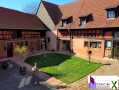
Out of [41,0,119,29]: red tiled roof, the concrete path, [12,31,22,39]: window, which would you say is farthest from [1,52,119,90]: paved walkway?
[12,31,22,39]: window

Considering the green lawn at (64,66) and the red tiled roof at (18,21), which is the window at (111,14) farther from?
the red tiled roof at (18,21)

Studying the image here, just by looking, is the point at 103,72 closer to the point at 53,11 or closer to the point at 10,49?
the point at 10,49

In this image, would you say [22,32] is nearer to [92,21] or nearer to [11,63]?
[11,63]

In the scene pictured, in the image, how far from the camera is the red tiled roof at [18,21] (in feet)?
136

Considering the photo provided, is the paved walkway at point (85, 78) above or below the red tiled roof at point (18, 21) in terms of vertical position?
below

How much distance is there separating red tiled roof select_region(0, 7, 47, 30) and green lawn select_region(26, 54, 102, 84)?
6673 mm

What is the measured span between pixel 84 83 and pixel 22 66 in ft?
36.1

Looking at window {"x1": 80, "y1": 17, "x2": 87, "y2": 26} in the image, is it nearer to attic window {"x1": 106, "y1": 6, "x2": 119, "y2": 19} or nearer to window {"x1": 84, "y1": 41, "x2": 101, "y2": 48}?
window {"x1": 84, "y1": 41, "x2": 101, "y2": 48}

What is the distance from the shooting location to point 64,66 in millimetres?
34719

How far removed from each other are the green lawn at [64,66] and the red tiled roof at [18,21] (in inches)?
263

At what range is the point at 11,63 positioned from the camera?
36.2m

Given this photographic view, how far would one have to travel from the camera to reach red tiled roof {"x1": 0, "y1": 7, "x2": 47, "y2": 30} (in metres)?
41.5

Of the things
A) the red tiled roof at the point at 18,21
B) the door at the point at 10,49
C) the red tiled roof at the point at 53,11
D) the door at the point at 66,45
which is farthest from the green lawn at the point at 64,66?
the red tiled roof at the point at 53,11

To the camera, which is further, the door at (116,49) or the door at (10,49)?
the door at (10,49)
